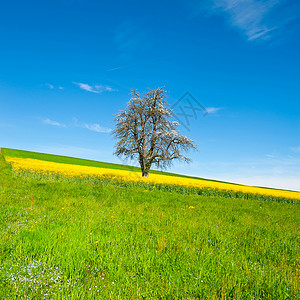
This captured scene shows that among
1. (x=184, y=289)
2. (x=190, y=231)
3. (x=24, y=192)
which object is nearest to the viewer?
(x=184, y=289)

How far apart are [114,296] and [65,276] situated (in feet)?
2.84

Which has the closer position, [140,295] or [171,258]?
[140,295]

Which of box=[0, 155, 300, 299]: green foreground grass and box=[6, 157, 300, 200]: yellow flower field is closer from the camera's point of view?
box=[0, 155, 300, 299]: green foreground grass

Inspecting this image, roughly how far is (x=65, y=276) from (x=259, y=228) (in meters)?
6.28

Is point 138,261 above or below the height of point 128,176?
below

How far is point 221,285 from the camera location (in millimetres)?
3309

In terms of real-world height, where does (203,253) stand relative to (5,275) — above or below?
above

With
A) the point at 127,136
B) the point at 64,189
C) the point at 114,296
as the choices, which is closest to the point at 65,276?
the point at 114,296

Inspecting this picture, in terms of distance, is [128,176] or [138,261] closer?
[138,261]

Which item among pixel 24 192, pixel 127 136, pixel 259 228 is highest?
pixel 127 136

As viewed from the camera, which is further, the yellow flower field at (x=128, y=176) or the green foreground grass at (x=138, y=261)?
the yellow flower field at (x=128, y=176)

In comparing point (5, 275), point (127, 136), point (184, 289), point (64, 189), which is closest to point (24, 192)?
point (64, 189)

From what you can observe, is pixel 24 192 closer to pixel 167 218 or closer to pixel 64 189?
pixel 64 189

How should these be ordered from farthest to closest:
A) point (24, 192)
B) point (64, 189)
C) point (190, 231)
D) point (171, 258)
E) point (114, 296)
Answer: point (64, 189), point (24, 192), point (190, 231), point (171, 258), point (114, 296)
